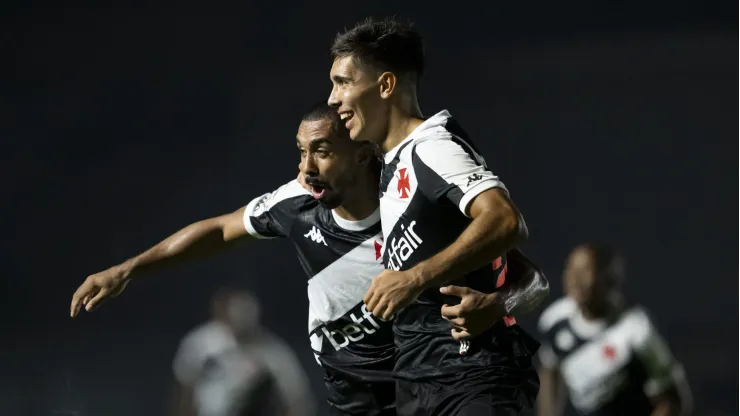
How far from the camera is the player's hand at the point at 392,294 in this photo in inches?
81.3

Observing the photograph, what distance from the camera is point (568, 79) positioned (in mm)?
7129

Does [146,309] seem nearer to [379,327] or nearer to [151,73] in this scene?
[151,73]

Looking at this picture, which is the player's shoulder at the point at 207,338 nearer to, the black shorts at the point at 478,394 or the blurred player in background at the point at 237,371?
the blurred player in background at the point at 237,371

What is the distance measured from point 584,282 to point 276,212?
2.05m

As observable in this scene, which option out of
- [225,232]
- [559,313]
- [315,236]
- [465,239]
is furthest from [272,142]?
[465,239]

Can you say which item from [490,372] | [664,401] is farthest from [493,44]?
[490,372]

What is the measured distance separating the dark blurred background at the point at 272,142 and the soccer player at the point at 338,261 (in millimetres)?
3444

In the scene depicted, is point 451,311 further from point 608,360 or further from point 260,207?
point 608,360

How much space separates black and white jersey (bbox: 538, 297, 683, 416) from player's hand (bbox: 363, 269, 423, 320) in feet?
8.36

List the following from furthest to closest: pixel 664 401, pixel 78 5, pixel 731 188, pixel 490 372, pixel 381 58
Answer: pixel 78 5 → pixel 731 188 → pixel 664 401 → pixel 381 58 → pixel 490 372

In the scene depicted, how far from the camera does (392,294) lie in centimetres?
206

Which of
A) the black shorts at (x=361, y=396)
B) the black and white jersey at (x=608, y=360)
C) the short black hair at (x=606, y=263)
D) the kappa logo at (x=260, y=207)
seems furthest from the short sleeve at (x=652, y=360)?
the kappa logo at (x=260, y=207)

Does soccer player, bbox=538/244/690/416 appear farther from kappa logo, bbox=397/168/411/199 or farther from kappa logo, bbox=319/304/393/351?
kappa logo, bbox=397/168/411/199

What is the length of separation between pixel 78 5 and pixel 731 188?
15.3 feet
